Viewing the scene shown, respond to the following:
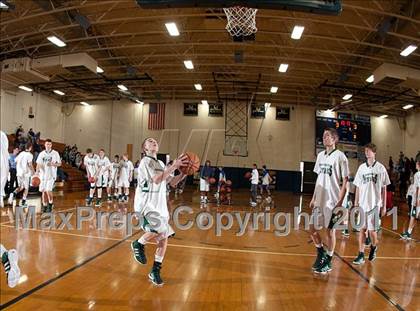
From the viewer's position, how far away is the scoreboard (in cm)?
2556

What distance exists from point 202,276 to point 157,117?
22303mm

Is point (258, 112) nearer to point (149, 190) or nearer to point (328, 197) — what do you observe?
point (328, 197)

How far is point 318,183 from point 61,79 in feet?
66.5

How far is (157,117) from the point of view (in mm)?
26250

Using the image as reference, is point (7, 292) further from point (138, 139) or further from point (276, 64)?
point (138, 139)

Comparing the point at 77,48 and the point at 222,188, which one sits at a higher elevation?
the point at 77,48

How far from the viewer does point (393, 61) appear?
15.9 metres

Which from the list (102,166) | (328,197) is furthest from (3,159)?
Result: (102,166)

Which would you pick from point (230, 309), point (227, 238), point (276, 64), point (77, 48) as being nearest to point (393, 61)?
point (276, 64)

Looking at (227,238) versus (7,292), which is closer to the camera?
(7,292)

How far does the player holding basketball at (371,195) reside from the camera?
19.1ft

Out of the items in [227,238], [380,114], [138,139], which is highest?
[380,114]

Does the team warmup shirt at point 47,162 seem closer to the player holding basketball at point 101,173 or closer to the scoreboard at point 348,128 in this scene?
the player holding basketball at point 101,173

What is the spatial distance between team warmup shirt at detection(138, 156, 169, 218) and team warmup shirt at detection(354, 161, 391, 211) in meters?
3.51
